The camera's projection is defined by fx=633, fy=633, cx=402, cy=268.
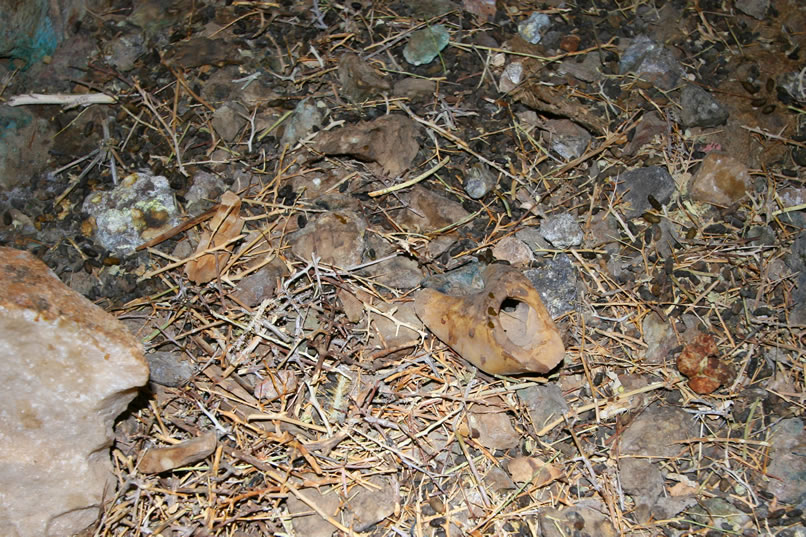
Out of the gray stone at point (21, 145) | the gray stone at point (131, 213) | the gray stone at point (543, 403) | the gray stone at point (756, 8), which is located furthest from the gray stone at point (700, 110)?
the gray stone at point (21, 145)

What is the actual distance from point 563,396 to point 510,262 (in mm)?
542

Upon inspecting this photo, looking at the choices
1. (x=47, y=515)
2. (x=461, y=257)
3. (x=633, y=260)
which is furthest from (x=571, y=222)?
(x=47, y=515)

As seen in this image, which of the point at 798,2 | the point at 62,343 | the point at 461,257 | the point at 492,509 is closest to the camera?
the point at 62,343

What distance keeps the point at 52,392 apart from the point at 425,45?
206cm

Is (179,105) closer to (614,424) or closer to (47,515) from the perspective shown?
(47,515)

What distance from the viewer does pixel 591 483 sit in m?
2.13

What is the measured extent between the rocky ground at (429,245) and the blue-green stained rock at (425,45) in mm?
19

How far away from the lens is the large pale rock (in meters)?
1.83

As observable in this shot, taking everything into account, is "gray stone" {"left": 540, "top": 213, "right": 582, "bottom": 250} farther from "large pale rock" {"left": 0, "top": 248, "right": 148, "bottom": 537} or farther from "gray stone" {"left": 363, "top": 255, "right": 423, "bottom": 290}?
"large pale rock" {"left": 0, "top": 248, "right": 148, "bottom": 537}

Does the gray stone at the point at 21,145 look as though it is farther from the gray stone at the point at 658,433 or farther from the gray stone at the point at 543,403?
the gray stone at the point at 658,433

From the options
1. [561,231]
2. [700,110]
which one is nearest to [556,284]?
[561,231]

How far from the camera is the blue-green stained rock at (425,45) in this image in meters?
2.88

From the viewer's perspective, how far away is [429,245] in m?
2.46

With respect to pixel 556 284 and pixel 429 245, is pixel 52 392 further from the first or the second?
pixel 556 284
